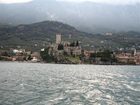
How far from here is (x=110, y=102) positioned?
182 feet

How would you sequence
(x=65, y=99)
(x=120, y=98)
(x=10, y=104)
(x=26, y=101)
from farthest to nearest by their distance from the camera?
(x=120, y=98) < (x=65, y=99) < (x=26, y=101) < (x=10, y=104)

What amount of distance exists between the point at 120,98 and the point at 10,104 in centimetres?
1958

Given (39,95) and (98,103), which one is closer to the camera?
(98,103)

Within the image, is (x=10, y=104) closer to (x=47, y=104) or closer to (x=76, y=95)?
(x=47, y=104)

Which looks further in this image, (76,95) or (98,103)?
(76,95)

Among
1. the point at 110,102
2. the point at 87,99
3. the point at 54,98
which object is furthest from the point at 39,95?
the point at 110,102

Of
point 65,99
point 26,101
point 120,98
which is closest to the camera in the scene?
point 26,101

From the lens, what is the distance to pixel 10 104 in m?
49.5

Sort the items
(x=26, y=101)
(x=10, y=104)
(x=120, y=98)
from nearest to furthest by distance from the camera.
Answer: (x=10, y=104) → (x=26, y=101) → (x=120, y=98)

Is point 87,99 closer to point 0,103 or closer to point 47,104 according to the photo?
point 47,104

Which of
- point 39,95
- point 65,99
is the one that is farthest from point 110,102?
point 39,95

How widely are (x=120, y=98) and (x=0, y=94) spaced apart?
63.2ft

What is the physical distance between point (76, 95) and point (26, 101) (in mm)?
12140

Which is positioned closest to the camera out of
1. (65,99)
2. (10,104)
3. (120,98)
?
(10,104)
